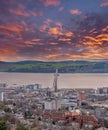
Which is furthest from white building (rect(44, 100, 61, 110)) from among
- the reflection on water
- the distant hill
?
the reflection on water

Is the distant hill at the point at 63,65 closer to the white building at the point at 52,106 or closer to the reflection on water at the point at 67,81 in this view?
the white building at the point at 52,106

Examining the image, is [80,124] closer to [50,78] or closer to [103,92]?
[103,92]

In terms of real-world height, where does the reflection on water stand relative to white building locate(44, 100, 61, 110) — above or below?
above

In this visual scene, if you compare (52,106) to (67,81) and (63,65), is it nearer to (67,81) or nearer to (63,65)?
(63,65)

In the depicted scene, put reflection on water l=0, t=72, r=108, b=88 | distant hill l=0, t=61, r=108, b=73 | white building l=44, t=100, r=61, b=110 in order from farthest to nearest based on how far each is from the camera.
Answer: reflection on water l=0, t=72, r=108, b=88
distant hill l=0, t=61, r=108, b=73
white building l=44, t=100, r=61, b=110

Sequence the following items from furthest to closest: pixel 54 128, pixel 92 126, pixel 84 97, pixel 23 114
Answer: pixel 84 97, pixel 23 114, pixel 92 126, pixel 54 128

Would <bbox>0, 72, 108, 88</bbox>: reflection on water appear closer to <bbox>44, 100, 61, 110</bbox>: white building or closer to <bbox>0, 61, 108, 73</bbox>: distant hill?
<bbox>0, 61, 108, 73</bbox>: distant hill

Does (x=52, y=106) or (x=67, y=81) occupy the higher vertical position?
(x=67, y=81)

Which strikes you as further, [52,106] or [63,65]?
[63,65]

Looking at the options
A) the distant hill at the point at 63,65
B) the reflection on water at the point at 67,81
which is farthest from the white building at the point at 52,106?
the reflection on water at the point at 67,81

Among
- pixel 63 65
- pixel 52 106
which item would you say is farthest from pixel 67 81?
pixel 52 106

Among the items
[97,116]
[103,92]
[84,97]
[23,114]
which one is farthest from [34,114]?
[103,92]
